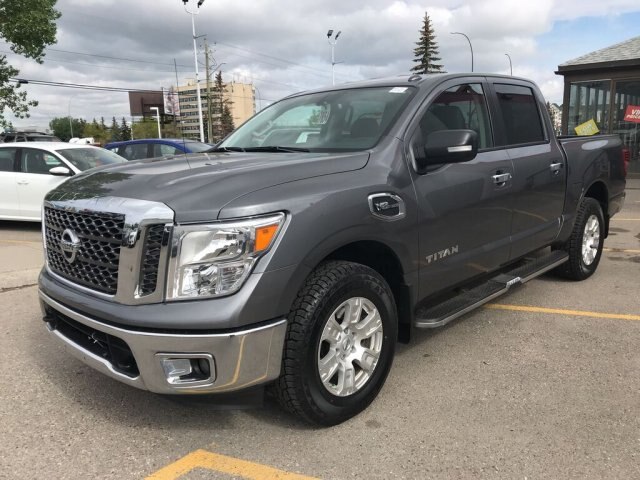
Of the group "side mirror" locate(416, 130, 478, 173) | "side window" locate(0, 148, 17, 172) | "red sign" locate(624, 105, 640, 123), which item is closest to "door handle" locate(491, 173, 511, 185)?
"side mirror" locate(416, 130, 478, 173)

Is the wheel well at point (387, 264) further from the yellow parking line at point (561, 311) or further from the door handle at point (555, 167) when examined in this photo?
the door handle at point (555, 167)

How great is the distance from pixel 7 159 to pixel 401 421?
30.8ft

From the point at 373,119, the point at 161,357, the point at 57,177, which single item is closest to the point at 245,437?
the point at 161,357

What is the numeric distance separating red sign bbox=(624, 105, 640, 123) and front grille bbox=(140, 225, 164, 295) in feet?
63.1

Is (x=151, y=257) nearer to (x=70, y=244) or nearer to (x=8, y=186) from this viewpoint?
(x=70, y=244)

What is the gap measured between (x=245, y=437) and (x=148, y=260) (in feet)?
3.59

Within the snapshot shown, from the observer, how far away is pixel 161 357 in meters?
2.42

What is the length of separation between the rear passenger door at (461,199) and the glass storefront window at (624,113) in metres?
16.3

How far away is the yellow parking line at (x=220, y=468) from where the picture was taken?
2.51 meters

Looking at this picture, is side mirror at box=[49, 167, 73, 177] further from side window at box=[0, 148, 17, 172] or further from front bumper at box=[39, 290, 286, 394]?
front bumper at box=[39, 290, 286, 394]

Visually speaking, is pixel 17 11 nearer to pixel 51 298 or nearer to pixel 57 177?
pixel 57 177

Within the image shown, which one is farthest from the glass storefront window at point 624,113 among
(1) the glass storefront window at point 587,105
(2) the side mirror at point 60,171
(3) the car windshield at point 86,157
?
(2) the side mirror at point 60,171

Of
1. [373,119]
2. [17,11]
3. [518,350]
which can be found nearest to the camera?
[373,119]

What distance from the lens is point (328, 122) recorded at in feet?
12.1
